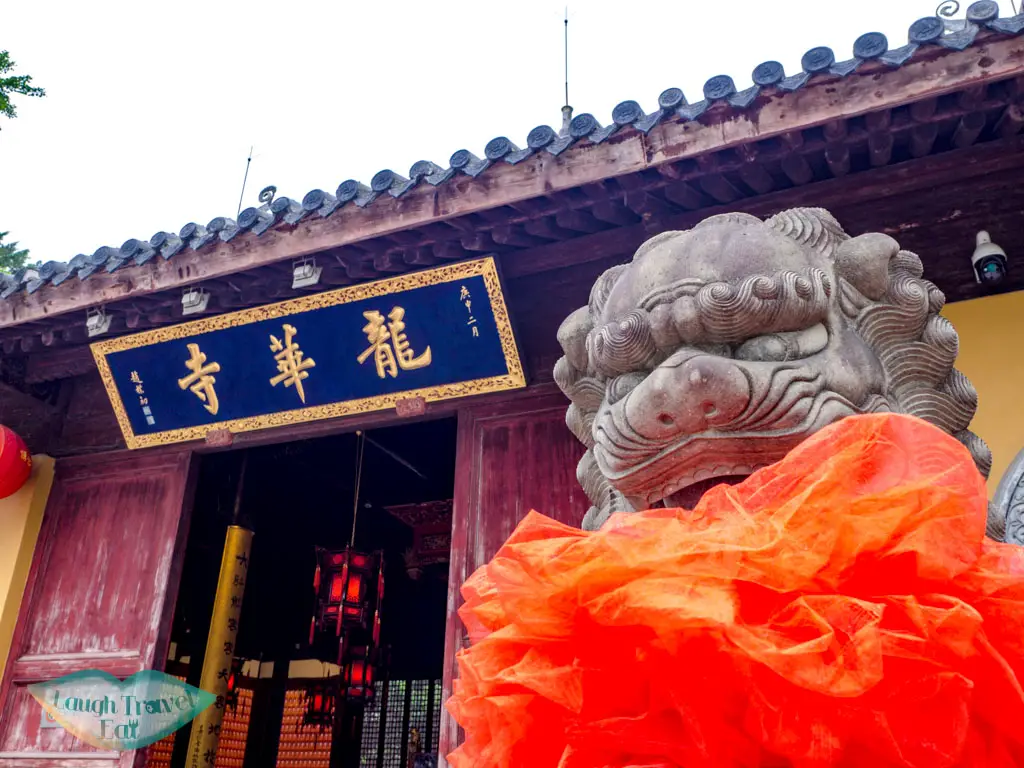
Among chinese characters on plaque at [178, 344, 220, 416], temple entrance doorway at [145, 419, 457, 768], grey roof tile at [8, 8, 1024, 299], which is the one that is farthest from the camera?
temple entrance doorway at [145, 419, 457, 768]

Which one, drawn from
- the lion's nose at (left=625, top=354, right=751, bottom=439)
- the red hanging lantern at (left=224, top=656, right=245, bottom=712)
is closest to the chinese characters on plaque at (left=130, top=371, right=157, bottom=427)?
the lion's nose at (left=625, top=354, right=751, bottom=439)

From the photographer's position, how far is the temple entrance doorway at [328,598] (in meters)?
7.43

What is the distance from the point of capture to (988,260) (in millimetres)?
3400

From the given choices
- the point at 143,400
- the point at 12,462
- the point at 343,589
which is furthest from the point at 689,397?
the point at 343,589

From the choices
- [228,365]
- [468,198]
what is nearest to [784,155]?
[468,198]

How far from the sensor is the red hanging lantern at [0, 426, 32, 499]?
5.22m

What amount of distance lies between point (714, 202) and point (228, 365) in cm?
308

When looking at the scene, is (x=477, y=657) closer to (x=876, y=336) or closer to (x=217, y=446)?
(x=876, y=336)

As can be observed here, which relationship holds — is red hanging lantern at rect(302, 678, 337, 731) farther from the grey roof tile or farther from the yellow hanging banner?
the grey roof tile

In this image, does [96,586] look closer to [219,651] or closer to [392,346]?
[219,651]

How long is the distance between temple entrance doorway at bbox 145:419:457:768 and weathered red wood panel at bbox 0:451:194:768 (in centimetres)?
152

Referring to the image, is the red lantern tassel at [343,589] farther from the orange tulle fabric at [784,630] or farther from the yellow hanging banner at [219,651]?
the orange tulle fabric at [784,630]

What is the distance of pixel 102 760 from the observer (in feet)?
15.1

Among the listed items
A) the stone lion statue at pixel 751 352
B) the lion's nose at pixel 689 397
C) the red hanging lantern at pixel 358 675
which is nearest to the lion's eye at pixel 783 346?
the stone lion statue at pixel 751 352
